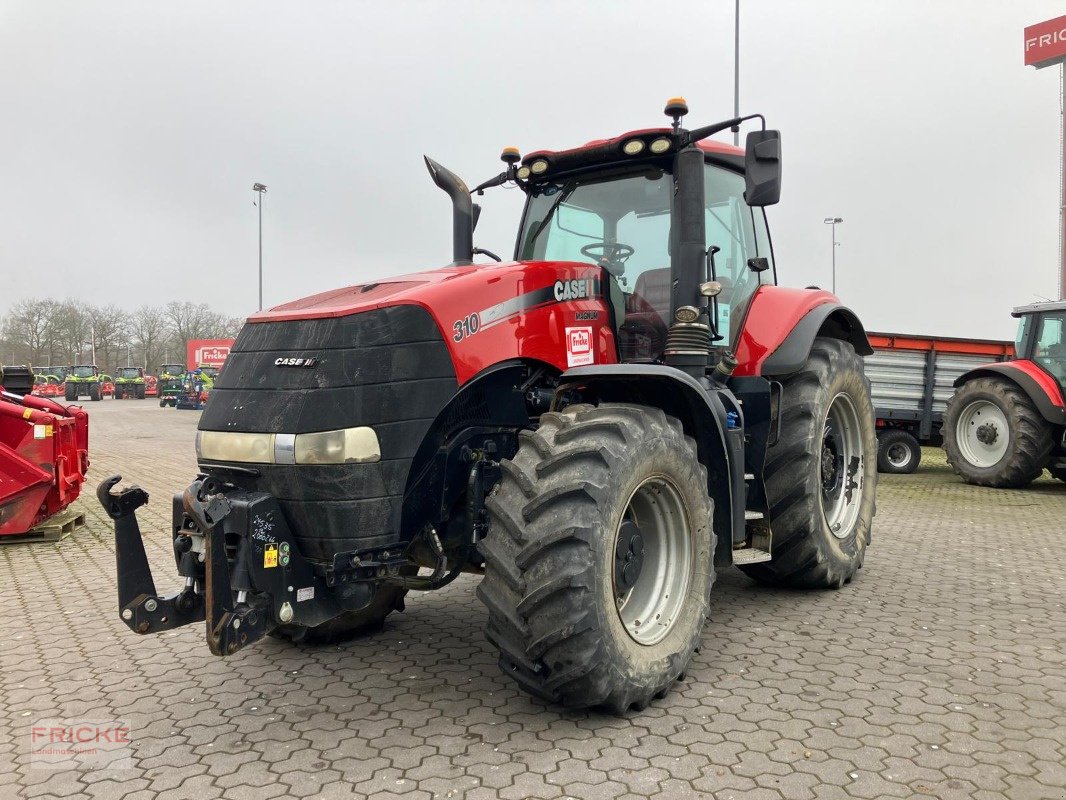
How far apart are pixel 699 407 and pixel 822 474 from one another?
1.89 m

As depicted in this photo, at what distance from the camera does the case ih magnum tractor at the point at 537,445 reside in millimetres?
3168

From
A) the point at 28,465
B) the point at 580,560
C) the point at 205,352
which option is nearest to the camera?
the point at 580,560

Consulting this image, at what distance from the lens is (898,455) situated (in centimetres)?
1270

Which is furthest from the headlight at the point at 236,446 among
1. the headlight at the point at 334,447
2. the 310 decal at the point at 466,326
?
the 310 decal at the point at 466,326

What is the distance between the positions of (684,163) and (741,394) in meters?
1.47

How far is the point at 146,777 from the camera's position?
296 centimetres

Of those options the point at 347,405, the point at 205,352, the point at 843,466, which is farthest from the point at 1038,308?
the point at 205,352

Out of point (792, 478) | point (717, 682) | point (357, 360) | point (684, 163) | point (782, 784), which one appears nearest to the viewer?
point (782, 784)

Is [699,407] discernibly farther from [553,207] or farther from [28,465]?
[28,465]

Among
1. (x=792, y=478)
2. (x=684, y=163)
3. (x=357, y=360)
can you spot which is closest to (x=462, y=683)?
(x=357, y=360)

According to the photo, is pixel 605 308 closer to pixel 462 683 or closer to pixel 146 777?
pixel 462 683

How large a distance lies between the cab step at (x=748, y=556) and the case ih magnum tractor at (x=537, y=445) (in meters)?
0.02

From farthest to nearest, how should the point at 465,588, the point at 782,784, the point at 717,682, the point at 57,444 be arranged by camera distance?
the point at 57,444
the point at 465,588
the point at 717,682
the point at 782,784

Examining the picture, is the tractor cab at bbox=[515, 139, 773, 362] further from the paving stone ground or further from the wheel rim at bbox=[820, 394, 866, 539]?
the paving stone ground
